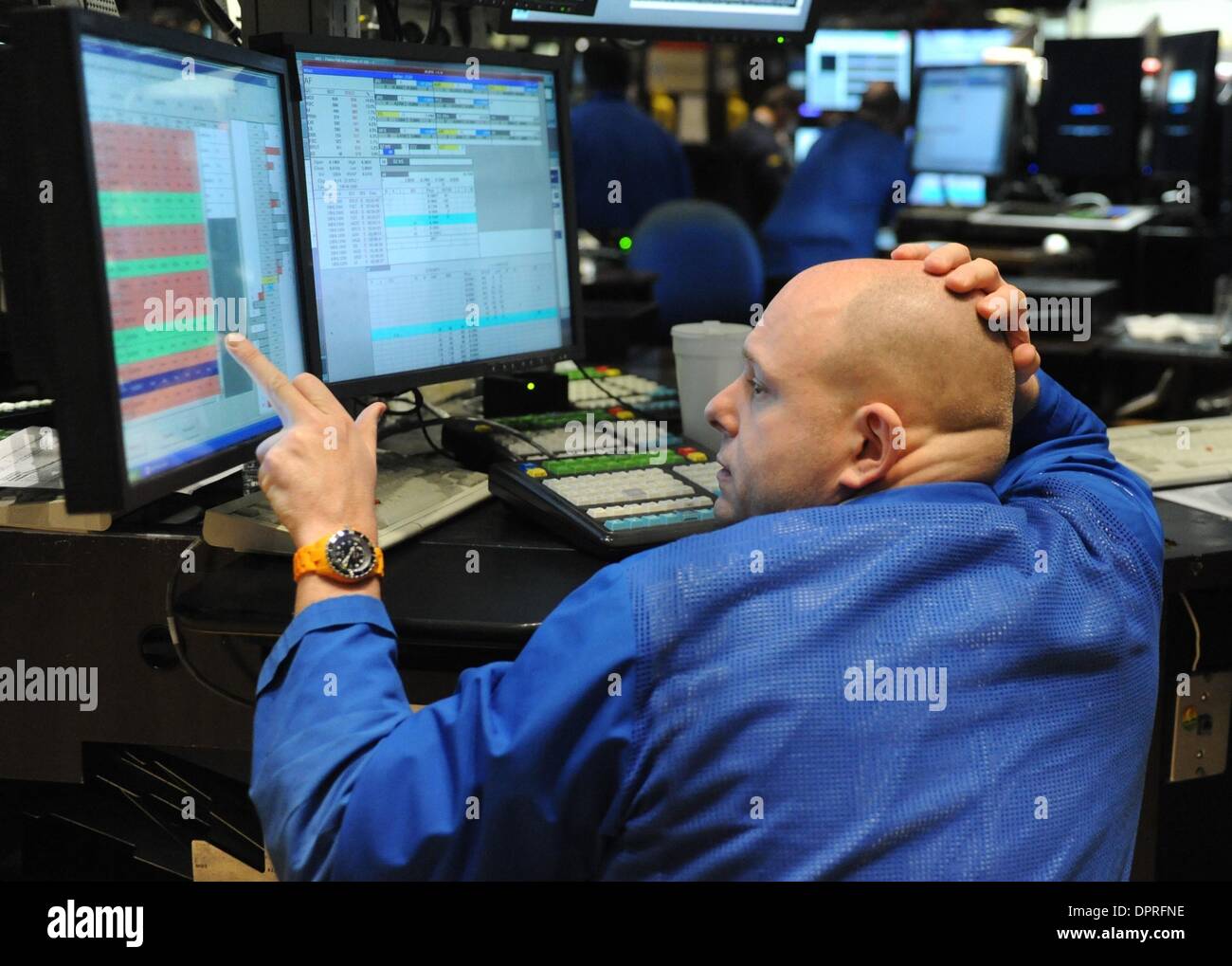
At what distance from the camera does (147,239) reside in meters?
1.04

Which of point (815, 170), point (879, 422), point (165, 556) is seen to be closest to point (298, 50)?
point (165, 556)

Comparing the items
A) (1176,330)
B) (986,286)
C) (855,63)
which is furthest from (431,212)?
(855,63)

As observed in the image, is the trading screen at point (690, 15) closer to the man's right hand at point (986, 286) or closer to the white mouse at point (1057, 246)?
the man's right hand at point (986, 286)

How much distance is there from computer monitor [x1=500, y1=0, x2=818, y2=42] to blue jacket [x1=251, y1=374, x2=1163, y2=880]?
1317 millimetres

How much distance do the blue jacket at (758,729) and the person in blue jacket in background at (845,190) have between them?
3.76m

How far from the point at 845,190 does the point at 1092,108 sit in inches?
55.3

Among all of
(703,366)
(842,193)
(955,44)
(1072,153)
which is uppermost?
(955,44)

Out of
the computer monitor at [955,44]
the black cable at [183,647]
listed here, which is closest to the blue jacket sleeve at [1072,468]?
the black cable at [183,647]

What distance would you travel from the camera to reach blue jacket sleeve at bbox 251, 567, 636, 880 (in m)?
0.82

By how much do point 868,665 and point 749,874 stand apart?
16 centimetres

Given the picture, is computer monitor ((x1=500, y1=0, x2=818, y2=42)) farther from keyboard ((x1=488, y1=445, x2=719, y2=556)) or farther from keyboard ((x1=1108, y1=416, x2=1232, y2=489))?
keyboard ((x1=1108, y1=416, x2=1232, y2=489))

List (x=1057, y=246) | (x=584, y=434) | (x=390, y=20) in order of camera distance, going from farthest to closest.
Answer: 1. (x=1057, y=246)
2. (x=390, y=20)
3. (x=584, y=434)

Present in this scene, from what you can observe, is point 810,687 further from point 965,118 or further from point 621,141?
point 965,118
